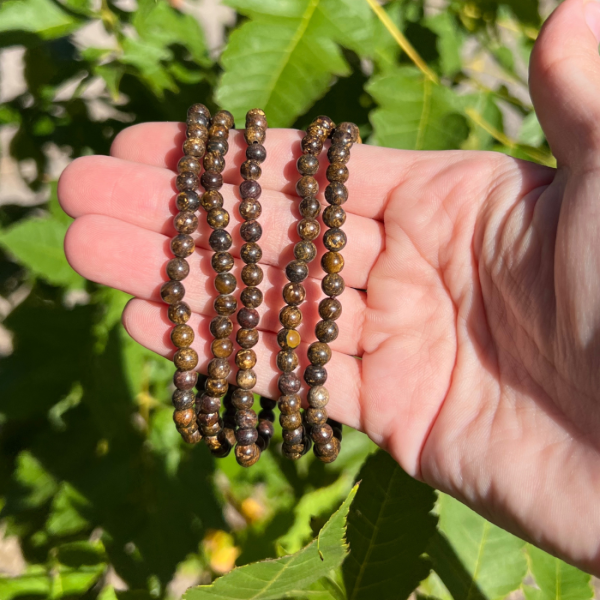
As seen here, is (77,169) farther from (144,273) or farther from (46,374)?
(46,374)

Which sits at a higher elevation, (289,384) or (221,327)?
(221,327)

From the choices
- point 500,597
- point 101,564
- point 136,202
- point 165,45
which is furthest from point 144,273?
point 500,597

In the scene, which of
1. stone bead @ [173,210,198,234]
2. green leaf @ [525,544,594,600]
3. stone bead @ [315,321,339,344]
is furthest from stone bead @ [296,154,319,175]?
green leaf @ [525,544,594,600]

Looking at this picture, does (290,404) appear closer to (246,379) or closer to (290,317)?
(246,379)

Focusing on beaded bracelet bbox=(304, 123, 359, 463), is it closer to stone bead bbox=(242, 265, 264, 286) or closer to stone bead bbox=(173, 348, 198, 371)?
stone bead bbox=(242, 265, 264, 286)

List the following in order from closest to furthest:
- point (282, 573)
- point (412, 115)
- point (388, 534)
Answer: point (282, 573)
point (388, 534)
point (412, 115)

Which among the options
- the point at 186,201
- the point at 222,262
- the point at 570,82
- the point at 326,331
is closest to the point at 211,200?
the point at 186,201

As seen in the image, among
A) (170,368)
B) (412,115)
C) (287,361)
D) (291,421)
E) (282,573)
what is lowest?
(170,368)
